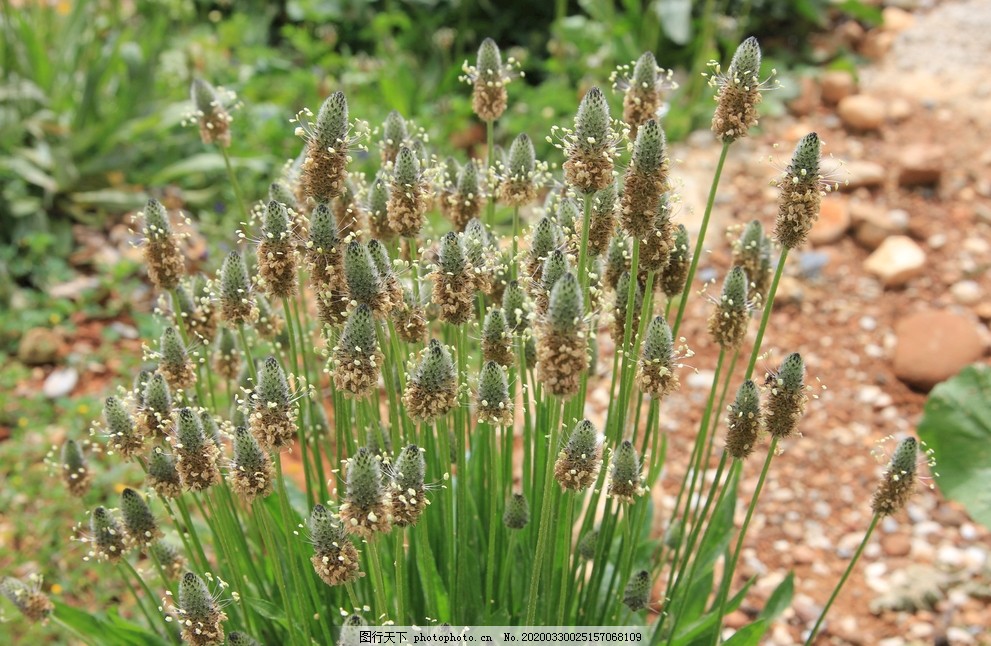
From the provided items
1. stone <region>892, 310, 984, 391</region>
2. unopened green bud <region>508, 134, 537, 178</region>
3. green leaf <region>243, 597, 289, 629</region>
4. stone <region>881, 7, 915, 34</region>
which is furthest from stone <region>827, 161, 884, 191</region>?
green leaf <region>243, 597, 289, 629</region>

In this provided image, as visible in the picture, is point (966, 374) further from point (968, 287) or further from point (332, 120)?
point (332, 120)

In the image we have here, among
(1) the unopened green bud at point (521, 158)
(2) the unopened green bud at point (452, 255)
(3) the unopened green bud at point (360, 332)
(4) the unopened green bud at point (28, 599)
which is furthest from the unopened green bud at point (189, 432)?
(1) the unopened green bud at point (521, 158)

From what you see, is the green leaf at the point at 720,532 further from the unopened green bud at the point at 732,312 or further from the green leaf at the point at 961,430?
the green leaf at the point at 961,430

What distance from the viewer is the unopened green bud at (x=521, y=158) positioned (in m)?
2.43

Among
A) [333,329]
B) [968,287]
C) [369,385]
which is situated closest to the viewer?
[369,385]

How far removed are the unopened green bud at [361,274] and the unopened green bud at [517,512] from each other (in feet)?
2.01

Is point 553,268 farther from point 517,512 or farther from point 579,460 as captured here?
point 517,512

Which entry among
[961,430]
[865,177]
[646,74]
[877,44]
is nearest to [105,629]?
[646,74]

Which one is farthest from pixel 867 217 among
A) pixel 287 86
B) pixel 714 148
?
pixel 287 86

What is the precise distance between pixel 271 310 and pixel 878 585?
255 cm

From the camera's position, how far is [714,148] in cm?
638

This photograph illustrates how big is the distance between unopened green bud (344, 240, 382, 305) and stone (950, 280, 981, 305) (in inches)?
163

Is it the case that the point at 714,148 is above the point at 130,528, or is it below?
above

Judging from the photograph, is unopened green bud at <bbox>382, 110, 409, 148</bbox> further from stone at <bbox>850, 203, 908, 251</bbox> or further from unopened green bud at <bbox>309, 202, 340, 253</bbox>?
stone at <bbox>850, 203, 908, 251</bbox>
